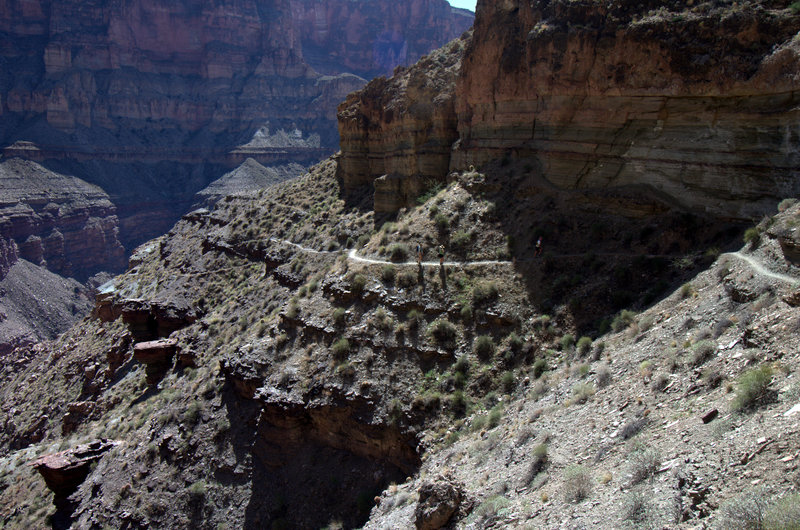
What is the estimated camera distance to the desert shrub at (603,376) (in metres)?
12.4

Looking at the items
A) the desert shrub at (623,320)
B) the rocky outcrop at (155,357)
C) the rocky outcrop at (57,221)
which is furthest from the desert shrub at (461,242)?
the rocky outcrop at (57,221)

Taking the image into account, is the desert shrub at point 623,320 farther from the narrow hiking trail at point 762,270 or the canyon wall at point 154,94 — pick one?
the canyon wall at point 154,94

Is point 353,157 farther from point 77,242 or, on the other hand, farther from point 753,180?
point 77,242

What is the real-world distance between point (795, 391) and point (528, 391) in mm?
8855

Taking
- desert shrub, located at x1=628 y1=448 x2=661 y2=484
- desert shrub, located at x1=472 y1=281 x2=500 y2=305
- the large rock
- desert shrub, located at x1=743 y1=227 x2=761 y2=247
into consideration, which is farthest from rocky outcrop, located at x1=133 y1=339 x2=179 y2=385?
desert shrub, located at x1=743 y1=227 x2=761 y2=247

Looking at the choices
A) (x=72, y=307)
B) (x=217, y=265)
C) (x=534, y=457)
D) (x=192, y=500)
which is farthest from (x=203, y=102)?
(x=534, y=457)

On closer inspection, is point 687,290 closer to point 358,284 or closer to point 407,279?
point 407,279

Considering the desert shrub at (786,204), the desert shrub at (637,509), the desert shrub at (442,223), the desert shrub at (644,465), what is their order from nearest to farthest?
1. the desert shrub at (637,509)
2. the desert shrub at (644,465)
3. the desert shrub at (786,204)
4. the desert shrub at (442,223)

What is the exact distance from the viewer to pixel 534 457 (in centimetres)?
1116

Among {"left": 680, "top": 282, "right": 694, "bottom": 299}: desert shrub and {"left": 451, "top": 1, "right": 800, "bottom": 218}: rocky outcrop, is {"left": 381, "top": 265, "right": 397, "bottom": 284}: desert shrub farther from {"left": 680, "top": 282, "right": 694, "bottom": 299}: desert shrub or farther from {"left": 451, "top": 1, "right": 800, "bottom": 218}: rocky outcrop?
{"left": 680, "top": 282, "right": 694, "bottom": 299}: desert shrub

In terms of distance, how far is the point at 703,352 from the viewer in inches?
401

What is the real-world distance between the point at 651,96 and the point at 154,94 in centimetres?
16152

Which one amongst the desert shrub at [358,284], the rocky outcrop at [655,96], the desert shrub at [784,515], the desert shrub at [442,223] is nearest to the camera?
the desert shrub at [784,515]

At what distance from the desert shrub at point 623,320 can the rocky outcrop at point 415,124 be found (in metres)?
18.0
